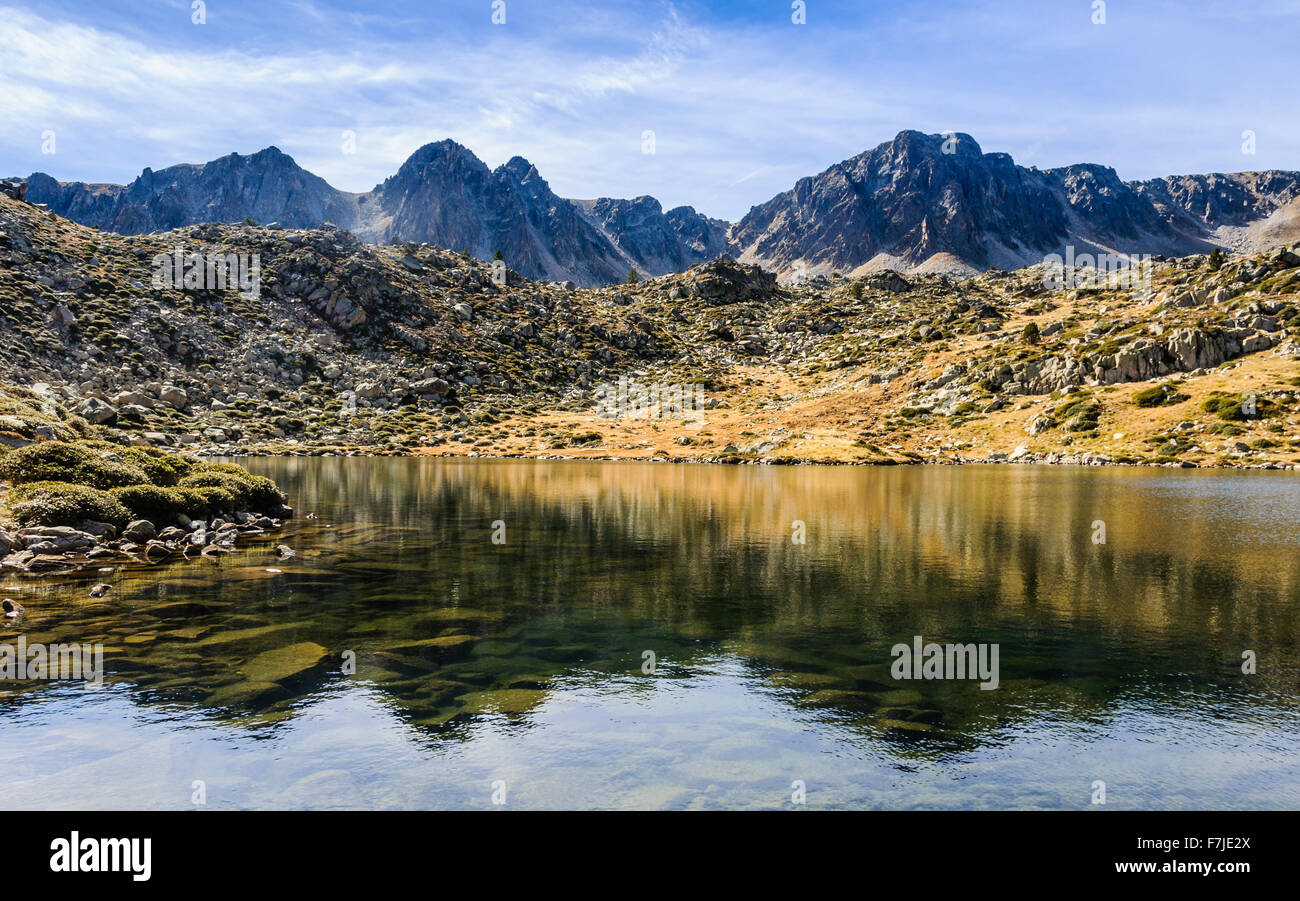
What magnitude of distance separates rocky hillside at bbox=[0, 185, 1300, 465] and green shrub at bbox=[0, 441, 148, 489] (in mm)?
57724

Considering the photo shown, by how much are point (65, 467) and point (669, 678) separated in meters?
39.0

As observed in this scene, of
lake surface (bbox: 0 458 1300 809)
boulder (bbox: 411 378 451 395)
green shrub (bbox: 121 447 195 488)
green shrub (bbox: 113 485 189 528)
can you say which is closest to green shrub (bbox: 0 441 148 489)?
green shrub (bbox: 113 485 189 528)

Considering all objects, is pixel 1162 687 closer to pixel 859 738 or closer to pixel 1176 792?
pixel 1176 792

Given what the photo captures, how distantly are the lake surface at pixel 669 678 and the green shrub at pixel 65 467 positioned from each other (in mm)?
9777

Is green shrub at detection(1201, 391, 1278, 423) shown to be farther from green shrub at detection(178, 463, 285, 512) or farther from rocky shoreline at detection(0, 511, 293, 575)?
rocky shoreline at detection(0, 511, 293, 575)

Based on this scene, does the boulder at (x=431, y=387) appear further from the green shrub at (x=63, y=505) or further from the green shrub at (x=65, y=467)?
the green shrub at (x=63, y=505)

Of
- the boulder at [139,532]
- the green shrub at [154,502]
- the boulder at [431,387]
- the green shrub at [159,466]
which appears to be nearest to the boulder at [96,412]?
the boulder at [431,387]

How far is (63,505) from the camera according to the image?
116ft

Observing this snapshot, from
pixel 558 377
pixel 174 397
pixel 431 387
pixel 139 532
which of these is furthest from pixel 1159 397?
pixel 174 397

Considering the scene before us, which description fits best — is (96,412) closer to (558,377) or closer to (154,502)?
(154,502)

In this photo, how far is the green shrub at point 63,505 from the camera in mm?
34375

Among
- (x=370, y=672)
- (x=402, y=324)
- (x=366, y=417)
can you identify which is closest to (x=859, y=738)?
(x=370, y=672)

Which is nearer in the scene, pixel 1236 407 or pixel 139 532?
pixel 139 532
